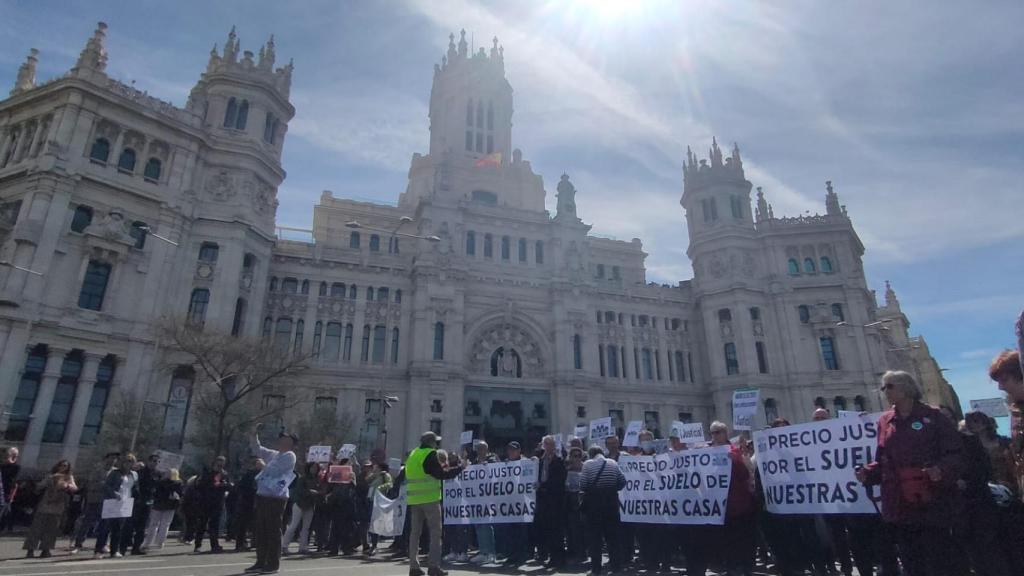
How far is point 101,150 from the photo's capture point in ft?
113

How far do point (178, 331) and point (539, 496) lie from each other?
2568 centimetres

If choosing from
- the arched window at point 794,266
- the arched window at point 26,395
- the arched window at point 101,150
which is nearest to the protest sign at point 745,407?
the arched window at point 26,395

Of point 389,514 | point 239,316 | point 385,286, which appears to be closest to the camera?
point 389,514

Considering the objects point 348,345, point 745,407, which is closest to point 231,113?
point 348,345

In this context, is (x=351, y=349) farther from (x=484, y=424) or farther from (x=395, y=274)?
(x=484, y=424)

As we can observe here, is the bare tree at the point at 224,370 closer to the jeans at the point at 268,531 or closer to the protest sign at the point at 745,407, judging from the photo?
the jeans at the point at 268,531

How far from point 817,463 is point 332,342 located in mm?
37993

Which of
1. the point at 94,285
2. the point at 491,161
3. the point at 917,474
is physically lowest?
the point at 917,474

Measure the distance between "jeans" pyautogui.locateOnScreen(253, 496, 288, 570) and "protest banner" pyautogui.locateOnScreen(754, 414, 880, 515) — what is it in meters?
8.47

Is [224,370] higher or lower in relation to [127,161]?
lower

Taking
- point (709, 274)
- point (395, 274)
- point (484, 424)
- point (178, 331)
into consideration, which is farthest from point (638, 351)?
point (178, 331)

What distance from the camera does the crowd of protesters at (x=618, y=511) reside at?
5391 mm

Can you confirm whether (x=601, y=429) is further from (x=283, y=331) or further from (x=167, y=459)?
(x=283, y=331)

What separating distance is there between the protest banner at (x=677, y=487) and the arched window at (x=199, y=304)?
105ft
